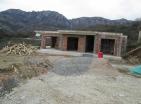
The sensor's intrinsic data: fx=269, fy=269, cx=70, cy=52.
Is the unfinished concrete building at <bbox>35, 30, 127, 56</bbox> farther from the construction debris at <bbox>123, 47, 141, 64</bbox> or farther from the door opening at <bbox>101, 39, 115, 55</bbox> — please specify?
the construction debris at <bbox>123, 47, 141, 64</bbox>

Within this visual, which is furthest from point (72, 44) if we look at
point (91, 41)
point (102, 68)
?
point (102, 68)

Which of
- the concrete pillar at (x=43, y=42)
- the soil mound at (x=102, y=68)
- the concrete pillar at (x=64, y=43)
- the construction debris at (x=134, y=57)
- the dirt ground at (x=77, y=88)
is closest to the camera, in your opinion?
the dirt ground at (x=77, y=88)

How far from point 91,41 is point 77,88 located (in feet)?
80.5

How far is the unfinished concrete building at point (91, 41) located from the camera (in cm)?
3509

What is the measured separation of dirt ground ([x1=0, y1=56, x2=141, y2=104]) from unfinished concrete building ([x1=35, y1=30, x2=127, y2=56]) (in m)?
13.4

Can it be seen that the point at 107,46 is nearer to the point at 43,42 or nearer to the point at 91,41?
the point at 91,41

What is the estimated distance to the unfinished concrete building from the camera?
1382 inches

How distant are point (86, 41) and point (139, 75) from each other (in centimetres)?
1610

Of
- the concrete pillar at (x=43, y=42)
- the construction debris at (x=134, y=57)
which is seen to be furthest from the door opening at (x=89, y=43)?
the concrete pillar at (x=43, y=42)

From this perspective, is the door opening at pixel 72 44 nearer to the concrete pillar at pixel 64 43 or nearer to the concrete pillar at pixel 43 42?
the concrete pillar at pixel 64 43

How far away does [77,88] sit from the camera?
14.9 meters

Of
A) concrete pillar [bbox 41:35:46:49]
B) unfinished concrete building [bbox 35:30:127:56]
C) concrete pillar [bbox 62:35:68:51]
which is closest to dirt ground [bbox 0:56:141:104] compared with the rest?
unfinished concrete building [bbox 35:30:127:56]

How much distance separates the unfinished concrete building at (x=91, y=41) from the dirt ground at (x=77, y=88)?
43.8 ft

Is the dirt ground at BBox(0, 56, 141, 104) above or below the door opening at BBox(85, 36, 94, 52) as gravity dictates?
below
